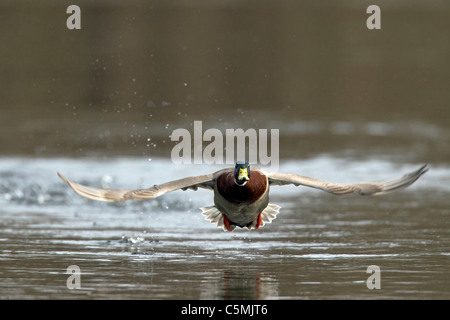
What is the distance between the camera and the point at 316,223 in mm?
12164

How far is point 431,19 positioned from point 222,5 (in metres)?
8.01

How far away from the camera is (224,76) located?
90.1 feet

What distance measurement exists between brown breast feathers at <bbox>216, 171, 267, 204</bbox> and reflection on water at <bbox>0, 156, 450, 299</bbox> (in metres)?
0.58

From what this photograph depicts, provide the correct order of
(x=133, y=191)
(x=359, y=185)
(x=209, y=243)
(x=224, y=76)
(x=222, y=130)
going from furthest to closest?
1. (x=224, y=76)
2. (x=222, y=130)
3. (x=209, y=243)
4. (x=359, y=185)
5. (x=133, y=191)

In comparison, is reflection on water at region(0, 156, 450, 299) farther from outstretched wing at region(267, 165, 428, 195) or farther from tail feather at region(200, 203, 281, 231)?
outstretched wing at region(267, 165, 428, 195)

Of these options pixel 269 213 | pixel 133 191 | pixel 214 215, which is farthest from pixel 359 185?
pixel 133 191

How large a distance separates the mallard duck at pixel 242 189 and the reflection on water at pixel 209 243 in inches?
17.2

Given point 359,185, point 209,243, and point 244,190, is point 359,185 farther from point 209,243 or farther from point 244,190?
point 209,243

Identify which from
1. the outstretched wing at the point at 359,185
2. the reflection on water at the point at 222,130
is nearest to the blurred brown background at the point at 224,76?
the reflection on water at the point at 222,130

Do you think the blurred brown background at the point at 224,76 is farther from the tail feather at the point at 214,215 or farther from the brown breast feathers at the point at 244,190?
the brown breast feathers at the point at 244,190

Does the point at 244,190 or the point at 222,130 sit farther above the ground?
the point at 222,130

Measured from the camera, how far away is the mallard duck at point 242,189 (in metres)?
10.0

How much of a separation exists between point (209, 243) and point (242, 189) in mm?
1120

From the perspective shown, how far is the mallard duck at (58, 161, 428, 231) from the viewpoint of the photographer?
32.9 ft
